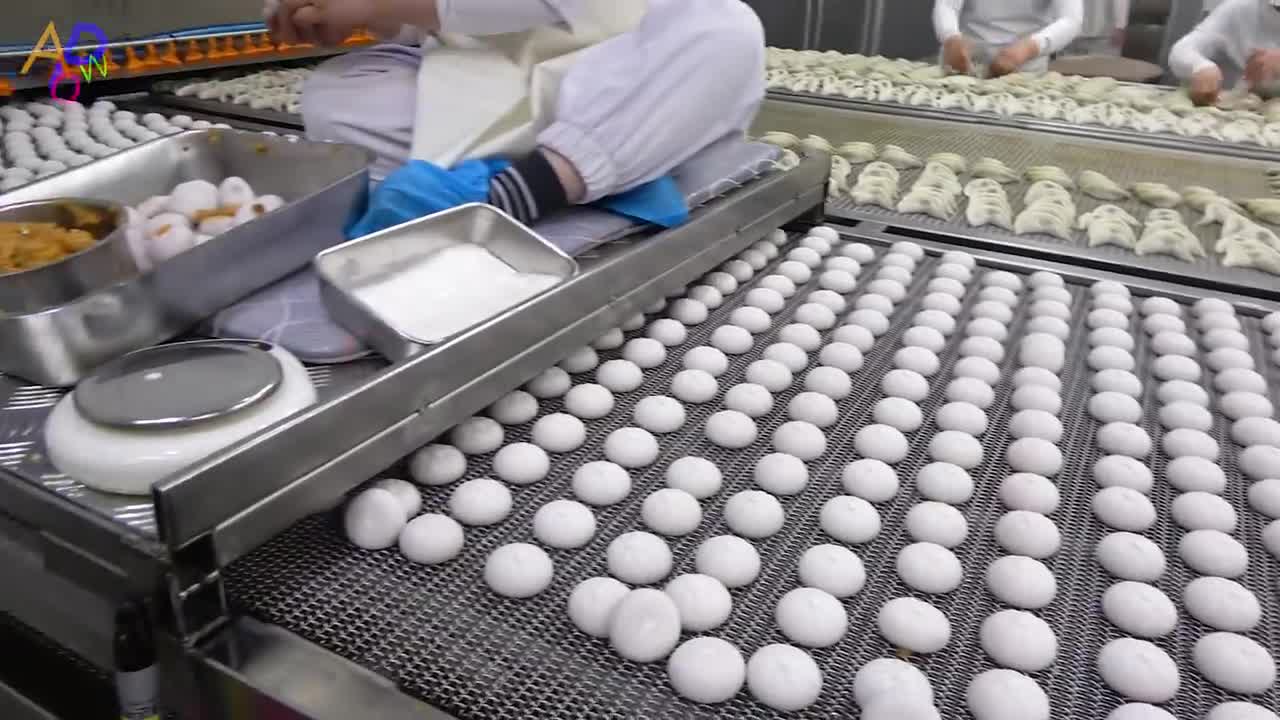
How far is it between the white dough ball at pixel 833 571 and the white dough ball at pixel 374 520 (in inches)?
16.1

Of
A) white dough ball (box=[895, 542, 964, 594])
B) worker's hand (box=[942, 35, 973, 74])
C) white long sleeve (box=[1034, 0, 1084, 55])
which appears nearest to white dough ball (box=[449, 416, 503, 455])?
white dough ball (box=[895, 542, 964, 594])

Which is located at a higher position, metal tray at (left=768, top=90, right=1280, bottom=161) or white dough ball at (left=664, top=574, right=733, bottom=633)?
metal tray at (left=768, top=90, right=1280, bottom=161)

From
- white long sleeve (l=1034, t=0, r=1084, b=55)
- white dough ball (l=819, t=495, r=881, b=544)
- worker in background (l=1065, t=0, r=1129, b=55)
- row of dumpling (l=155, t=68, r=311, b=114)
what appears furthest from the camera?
worker in background (l=1065, t=0, r=1129, b=55)

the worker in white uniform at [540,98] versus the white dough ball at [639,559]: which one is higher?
the worker in white uniform at [540,98]

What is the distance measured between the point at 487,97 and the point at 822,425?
88cm

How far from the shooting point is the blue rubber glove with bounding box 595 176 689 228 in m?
1.44

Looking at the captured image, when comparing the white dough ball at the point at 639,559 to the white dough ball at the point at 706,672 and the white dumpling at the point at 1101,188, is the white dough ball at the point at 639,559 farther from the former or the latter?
the white dumpling at the point at 1101,188

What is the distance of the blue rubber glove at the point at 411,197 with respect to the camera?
4.20 ft

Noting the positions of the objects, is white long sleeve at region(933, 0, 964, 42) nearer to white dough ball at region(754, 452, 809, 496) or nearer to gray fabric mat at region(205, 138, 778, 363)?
gray fabric mat at region(205, 138, 778, 363)

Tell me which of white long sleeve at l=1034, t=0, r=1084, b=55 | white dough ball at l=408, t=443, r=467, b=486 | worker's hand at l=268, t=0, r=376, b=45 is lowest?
white dough ball at l=408, t=443, r=467, b=486

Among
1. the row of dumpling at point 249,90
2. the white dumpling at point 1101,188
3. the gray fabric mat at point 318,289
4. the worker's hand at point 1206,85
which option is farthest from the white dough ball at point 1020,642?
the worker's hand at point 1206,85

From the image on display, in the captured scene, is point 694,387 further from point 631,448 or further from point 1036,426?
point 1036,426

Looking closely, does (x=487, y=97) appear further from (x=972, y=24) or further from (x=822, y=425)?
(x=972, y=24)

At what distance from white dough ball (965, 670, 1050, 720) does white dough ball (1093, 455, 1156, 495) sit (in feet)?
1.22
